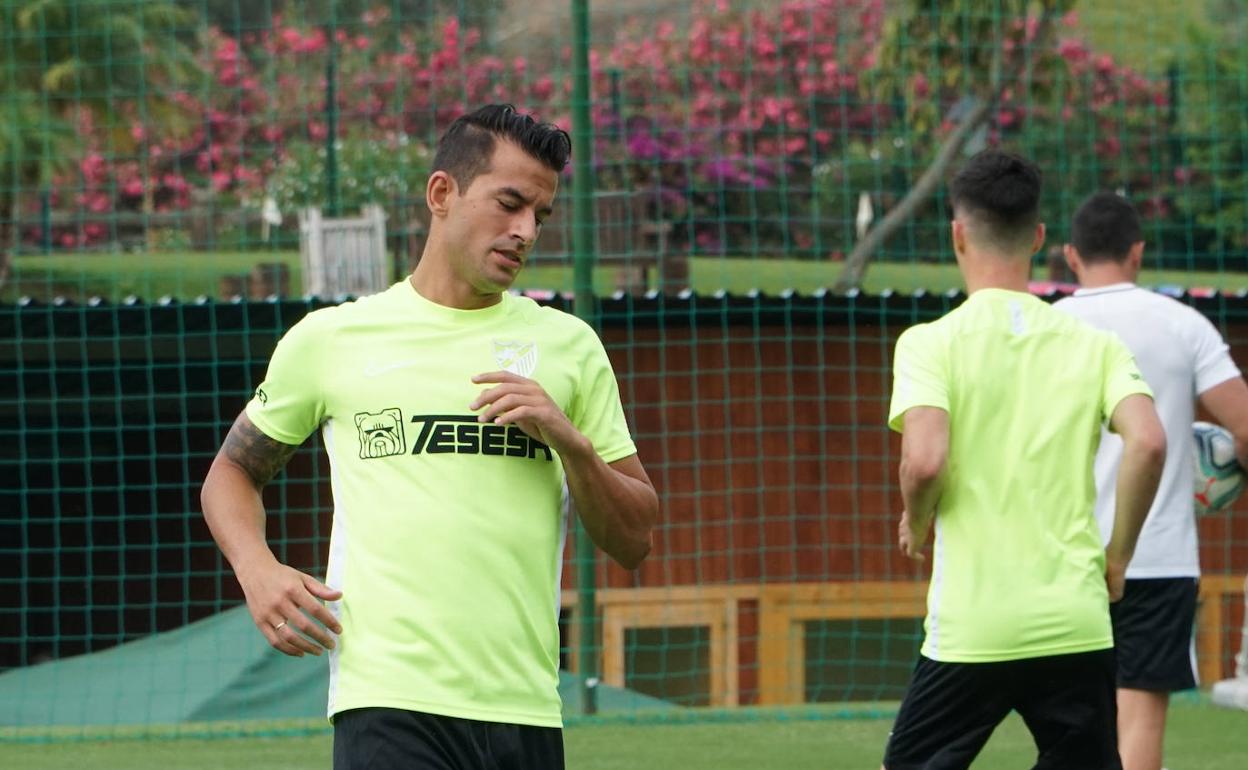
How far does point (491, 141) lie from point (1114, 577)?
1.75m

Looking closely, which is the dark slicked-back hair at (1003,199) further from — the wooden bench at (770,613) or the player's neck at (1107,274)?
the wooden bench at (770,613)

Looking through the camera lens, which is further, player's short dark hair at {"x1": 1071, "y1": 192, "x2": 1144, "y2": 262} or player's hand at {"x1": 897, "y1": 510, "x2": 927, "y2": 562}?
player's short dark hair at {"x1": 1071, "y1": 192, "x2": 1144, "y2": 262}

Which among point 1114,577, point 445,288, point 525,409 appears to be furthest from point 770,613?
point 525,409

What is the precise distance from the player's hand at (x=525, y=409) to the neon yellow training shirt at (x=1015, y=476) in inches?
46.7

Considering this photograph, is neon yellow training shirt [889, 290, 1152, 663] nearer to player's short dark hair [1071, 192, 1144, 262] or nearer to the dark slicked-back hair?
the dark slicked-back hair

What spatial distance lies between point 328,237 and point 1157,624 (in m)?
8.06

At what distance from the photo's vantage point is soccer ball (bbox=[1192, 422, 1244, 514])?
496 cm

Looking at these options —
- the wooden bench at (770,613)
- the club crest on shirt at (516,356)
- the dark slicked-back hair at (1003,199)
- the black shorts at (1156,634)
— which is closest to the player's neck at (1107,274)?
the black shorts at (1156,634)

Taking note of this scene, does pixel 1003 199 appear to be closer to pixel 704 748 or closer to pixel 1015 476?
pixel 1015 476

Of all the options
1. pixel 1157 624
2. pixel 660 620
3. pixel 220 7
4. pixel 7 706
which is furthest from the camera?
pixel 220 7

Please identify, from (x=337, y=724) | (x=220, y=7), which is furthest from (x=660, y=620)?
(x=220, y=7)

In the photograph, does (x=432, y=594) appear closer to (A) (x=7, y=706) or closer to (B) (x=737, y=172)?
(A) (x=7, y=706)

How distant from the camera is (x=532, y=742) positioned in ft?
9.09

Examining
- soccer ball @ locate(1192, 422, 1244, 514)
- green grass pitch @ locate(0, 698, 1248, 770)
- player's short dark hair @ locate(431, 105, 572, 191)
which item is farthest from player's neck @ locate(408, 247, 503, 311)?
green grass pitch @ locate(0, 698, 1248, 770)
